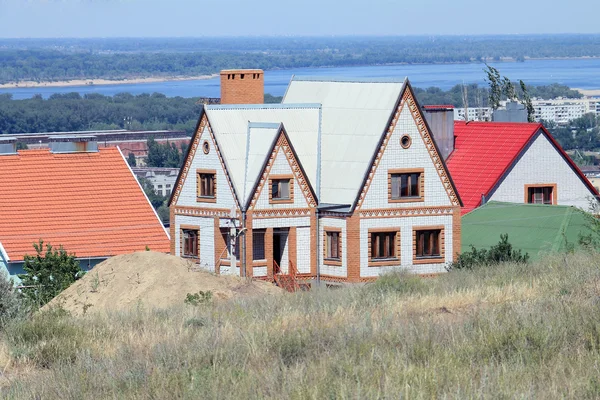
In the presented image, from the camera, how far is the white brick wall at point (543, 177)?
141ft

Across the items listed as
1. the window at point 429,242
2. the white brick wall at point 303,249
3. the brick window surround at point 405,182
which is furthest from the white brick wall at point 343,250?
the window at point 429,242

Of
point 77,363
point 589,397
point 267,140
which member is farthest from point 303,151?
point 589,397

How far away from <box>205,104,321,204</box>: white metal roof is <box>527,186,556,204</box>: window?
31.2 ft

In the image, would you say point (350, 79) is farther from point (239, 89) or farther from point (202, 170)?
point (202, 170)

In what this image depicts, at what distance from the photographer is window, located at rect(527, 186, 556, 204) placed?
43500 mm

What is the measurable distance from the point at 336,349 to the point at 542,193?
102ft

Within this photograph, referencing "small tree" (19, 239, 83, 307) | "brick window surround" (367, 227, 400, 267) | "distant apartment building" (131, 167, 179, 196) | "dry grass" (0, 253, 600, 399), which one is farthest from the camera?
"distant apartment building" (131, 167, 179, 196)

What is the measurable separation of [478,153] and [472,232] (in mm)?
5934

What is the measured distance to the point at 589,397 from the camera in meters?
11.0

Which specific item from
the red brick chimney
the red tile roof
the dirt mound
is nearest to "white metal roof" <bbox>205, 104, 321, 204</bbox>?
the red brick chimney

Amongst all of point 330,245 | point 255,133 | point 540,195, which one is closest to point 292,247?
point 330,245

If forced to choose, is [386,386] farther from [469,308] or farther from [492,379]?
[469,308]

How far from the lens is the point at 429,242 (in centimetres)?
3716

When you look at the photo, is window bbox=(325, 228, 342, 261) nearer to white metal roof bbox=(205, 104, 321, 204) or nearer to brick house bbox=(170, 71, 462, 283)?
brick house bbox=(170, 71, 462, 283)
